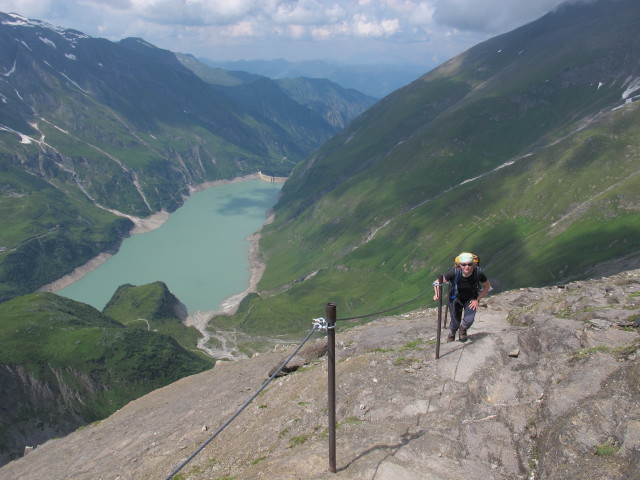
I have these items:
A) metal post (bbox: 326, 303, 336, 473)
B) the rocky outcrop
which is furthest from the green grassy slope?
metal post (bbox: 326, 303, 336, 473)

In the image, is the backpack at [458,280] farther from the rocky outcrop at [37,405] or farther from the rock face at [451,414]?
the rocky outcrop at [37,405]

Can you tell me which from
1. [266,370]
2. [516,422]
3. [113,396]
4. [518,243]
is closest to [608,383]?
[516,422]

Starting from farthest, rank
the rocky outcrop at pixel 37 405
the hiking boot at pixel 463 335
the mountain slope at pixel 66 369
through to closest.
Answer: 1. the mountain slope at pixel 66 369
2. the rocky outcrop at pixel 37 405
3. the hiking boot at pixel 463 335

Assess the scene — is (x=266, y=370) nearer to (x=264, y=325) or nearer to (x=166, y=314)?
(x=264, y=325)

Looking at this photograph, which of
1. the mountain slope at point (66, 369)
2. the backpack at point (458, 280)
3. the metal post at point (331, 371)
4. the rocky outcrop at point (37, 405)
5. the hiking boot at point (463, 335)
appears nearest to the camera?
the metal post at point (331, 371)

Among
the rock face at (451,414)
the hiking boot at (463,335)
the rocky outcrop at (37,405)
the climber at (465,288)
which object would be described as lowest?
the rocky outcrop at (37,405)

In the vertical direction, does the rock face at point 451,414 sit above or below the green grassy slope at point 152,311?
below

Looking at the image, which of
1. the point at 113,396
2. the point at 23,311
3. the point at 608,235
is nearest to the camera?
the point at 113,396

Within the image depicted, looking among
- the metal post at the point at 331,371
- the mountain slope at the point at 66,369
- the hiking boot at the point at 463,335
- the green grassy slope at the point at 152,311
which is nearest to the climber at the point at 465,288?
the hiking boot at the point at 463,335
